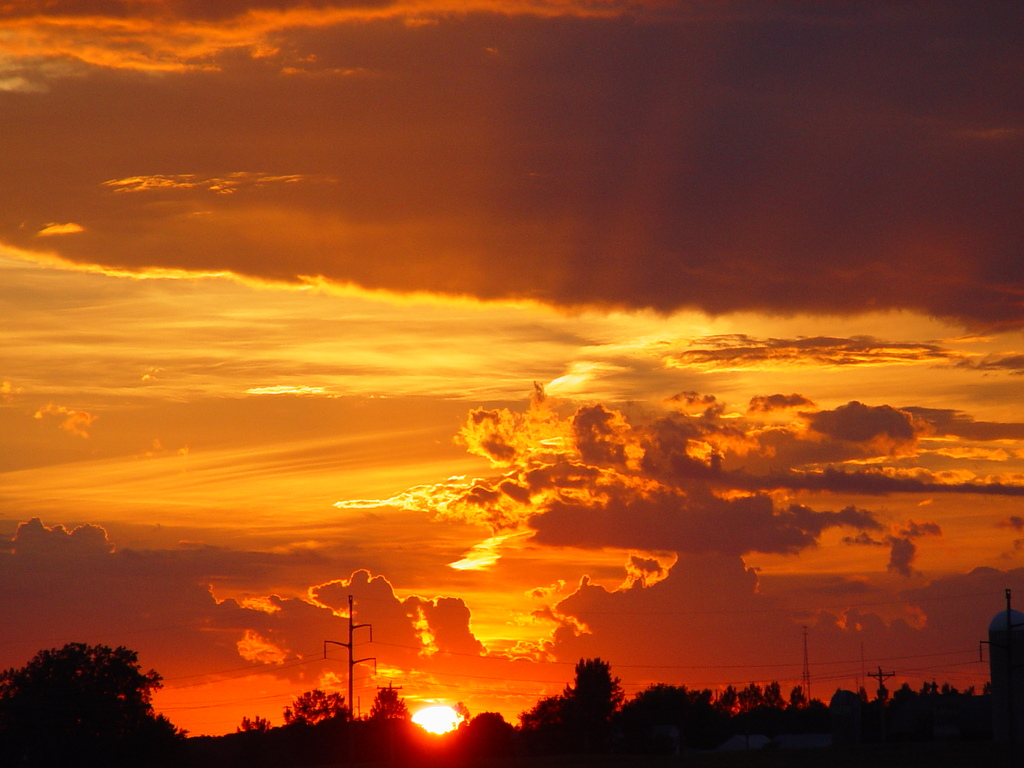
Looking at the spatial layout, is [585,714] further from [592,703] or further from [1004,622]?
[1004,622]

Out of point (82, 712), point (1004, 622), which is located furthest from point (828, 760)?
point (82, 712)

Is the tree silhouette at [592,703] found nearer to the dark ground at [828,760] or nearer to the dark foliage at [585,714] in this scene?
the dark foliage at [585,714]

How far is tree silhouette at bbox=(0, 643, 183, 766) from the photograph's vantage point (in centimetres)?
14550

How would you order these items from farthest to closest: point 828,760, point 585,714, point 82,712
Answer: point 585,714
point 82,712
point 828,760

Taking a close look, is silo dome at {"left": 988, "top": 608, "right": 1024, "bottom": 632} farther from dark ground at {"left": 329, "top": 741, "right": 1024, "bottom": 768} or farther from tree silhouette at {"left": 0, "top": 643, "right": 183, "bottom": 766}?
tree silhouette at {"left": 0, "top": 643, "right": 183, "bottom": 766}

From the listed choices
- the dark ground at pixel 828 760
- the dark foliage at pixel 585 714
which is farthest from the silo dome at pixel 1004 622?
the dark foliage at pixel 585 714

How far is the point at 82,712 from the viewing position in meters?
150

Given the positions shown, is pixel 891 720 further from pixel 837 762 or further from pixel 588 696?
pixel 837 762

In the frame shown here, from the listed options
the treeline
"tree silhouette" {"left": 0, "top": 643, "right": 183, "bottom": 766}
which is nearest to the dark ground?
the treeline

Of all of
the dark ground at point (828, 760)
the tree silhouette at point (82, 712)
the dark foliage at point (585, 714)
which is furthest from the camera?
the dark foliage at point (585, 714)

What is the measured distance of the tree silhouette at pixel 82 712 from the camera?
14550cm

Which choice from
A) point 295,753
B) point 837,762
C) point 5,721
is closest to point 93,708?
point 5,721

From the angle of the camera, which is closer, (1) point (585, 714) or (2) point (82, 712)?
(2) point (82, 712)

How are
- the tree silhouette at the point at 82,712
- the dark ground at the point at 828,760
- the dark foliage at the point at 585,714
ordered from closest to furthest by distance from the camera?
the dark ground at the point at 828,760, the tree silhouette at the point at 82,712, the dark foliage at the point at 585,714
